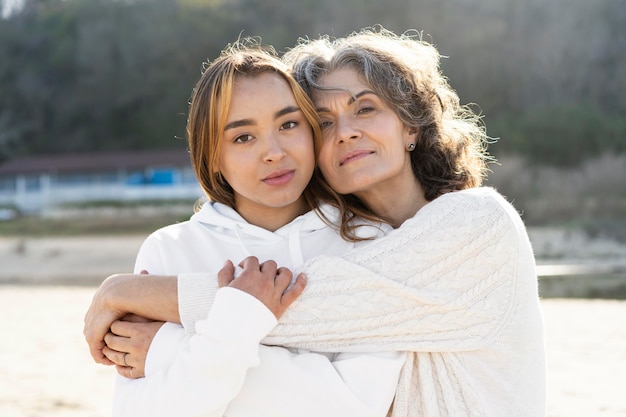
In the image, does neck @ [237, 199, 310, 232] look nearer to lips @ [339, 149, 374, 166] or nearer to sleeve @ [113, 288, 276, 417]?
lips @ [339, 149, 374, 166]

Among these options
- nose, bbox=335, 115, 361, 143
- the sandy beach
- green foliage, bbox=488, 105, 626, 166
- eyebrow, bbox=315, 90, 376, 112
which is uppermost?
green foliage, bbox=488, 105, 626, 166

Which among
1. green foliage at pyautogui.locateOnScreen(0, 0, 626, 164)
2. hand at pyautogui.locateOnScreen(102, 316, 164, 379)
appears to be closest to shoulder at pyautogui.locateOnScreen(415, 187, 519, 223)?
hand at pyautogui.locateOnScreen(102, 316, 164, 379)

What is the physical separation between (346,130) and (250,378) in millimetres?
950

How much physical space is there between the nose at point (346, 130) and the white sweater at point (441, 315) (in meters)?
0.49

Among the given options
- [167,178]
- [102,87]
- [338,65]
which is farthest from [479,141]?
[102,87]

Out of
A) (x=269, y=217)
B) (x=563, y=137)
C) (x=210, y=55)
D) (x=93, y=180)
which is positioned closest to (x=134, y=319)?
(x=269, y=217)

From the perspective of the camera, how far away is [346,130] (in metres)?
2.68

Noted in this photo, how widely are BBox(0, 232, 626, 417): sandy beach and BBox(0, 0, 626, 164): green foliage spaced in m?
25.7

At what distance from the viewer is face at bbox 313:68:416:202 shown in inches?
106

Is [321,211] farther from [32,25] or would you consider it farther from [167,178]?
[32,25]

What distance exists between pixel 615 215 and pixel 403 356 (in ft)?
77.1

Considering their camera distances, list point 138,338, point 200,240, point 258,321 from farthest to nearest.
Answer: point 200,240 → point 138,338 → point 258,321

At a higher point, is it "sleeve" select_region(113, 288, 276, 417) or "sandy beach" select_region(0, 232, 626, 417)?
"sleeve" select_region(113, 288, 276, 417)

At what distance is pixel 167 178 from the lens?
3244cm
